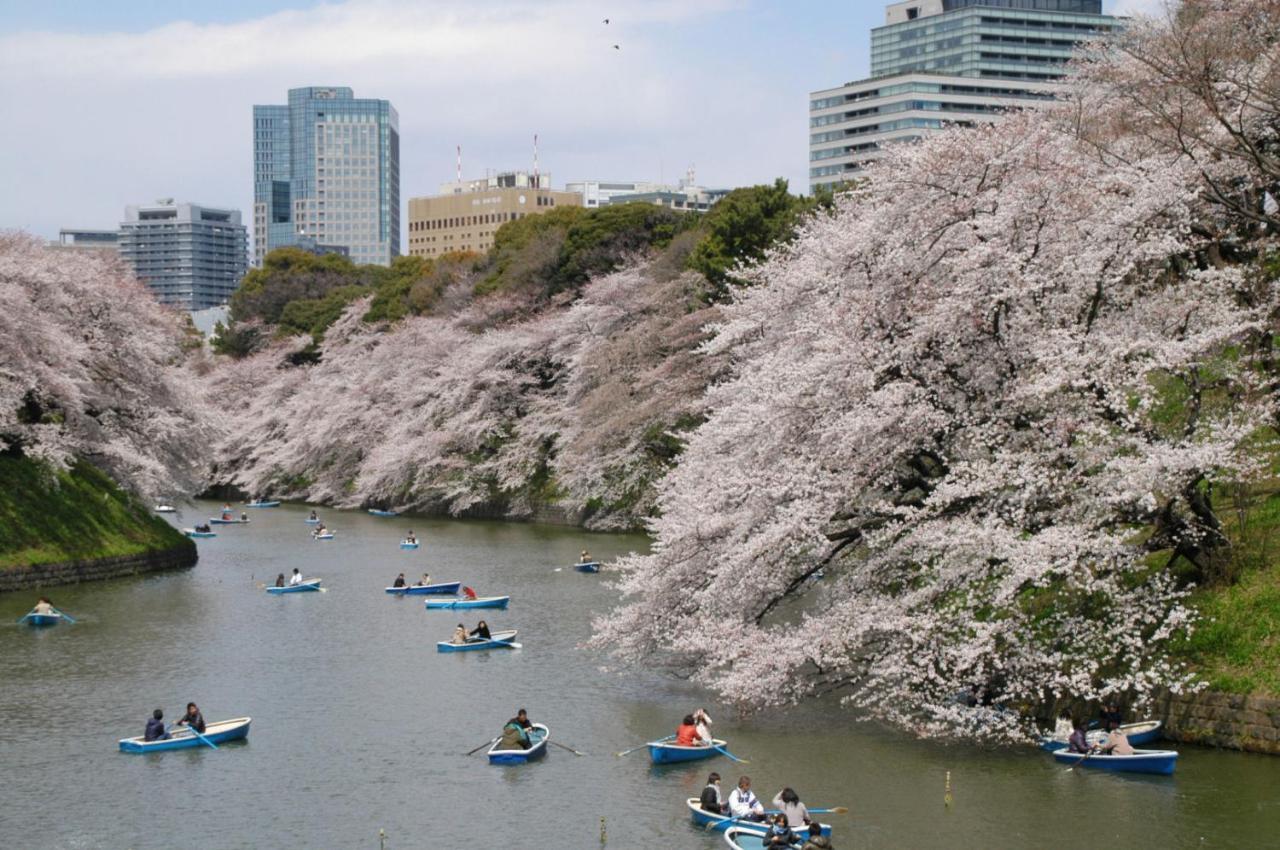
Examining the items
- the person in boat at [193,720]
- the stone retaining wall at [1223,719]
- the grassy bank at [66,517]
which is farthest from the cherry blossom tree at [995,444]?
the grassy bank at [66,517]

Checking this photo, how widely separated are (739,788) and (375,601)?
27080 millimetres

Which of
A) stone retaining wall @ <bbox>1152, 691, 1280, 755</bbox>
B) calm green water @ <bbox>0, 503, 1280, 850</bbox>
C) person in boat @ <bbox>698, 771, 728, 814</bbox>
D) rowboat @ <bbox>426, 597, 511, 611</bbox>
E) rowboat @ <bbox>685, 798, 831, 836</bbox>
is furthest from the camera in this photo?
rowboat @ <bbox>426, 597, 511, 611</bbox>

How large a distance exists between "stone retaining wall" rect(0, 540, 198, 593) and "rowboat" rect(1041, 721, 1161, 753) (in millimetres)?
33763

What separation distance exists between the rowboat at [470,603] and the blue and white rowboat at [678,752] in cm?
1961

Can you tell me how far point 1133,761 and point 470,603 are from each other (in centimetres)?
2504

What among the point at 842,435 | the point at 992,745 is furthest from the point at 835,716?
the point at 842,435

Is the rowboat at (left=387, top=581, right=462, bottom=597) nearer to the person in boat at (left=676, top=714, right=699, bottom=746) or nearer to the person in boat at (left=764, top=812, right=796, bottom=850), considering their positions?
the person in boat at (left=676, top=714, right=699, bottom=746)

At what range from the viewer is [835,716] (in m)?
27.3

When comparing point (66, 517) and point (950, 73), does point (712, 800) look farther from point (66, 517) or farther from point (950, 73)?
point (950, 73)

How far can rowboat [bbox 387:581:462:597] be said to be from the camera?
1855 inches

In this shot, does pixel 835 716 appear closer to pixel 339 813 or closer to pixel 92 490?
pixel 339 813

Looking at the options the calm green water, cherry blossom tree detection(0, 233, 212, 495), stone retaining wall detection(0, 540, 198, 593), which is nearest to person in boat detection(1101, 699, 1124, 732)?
the calm green water

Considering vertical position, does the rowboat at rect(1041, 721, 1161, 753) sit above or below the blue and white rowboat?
above

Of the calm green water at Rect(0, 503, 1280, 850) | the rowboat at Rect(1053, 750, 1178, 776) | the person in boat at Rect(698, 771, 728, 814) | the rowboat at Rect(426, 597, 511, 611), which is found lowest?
the rowboat at Rect(426, 597, 511, 611)
